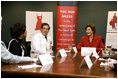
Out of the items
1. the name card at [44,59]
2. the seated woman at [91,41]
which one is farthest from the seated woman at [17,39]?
the seated woman at [91,41]

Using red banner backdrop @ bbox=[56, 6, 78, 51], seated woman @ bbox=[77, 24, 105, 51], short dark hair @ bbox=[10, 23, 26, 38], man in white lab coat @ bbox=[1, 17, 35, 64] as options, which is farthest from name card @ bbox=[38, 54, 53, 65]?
red banner backdrop @ bbox=[56, 6, 78, 51]

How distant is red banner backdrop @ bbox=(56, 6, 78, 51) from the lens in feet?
19.7

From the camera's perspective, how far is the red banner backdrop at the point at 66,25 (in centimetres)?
600

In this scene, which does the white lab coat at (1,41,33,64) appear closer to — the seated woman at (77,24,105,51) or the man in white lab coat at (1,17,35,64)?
the man in white lab coat at (1,17,35,64)

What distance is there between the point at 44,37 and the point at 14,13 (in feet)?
11.8

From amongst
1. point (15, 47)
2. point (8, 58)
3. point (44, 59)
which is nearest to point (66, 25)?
point (15, 47)

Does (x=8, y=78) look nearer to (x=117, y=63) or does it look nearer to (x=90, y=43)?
(x=117, y=63)

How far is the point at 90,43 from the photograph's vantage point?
4.64m

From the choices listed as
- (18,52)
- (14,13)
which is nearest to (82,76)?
(18,52)

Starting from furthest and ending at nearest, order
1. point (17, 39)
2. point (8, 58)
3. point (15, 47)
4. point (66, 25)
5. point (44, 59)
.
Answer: point (66, 25), point (17, 39), point (15, 47), point (44, 59), point (8, 58)

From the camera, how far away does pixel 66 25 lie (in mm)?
6098

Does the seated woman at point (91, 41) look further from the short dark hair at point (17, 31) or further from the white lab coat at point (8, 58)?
the white lab coat at point (8, 58)

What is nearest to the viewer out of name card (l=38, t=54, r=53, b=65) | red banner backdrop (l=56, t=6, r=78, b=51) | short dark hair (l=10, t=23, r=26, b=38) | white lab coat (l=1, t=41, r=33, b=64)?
white lab coat (l=1, t=41, r=33, b=64)

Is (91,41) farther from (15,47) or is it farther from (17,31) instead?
(15,47)
